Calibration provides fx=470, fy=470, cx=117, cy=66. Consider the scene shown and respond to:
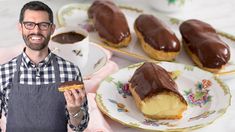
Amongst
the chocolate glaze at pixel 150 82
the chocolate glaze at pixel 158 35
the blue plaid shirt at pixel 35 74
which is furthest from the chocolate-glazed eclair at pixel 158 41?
the blue plaid shirt at pixel 35 74

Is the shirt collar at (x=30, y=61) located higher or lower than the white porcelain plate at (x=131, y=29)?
higher

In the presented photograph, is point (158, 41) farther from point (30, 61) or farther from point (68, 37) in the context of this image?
point (30, 61)

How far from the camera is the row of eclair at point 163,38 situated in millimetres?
806

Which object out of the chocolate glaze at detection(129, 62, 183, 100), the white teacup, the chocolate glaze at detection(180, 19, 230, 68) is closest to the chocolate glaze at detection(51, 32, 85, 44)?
the white teacup

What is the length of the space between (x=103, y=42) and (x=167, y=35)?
0.40 feet

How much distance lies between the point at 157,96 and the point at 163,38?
0.20 metres

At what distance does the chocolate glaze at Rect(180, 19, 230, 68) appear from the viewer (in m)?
0.80

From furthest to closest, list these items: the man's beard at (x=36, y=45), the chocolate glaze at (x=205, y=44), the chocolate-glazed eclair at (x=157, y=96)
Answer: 1. the chocolate glaze at (x=205, y=44)
2. the chocolate-glazed eclair at (x=157, y=96)
3. the man's beard at (x=36, y=45)

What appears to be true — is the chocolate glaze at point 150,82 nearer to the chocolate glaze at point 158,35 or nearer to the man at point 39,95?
the chocolate glaze at point 158,35

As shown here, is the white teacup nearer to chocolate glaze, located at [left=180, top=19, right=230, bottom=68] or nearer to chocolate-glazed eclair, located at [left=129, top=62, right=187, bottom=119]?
chocolate-glazed eclair, located at [left=129, top=62, right=187, bottom=119]

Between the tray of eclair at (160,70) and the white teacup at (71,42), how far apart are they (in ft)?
0.22

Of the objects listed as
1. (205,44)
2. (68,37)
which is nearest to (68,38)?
(68,37)

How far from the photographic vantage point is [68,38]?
0.67 m

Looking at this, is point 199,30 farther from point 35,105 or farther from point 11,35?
point 35,105
